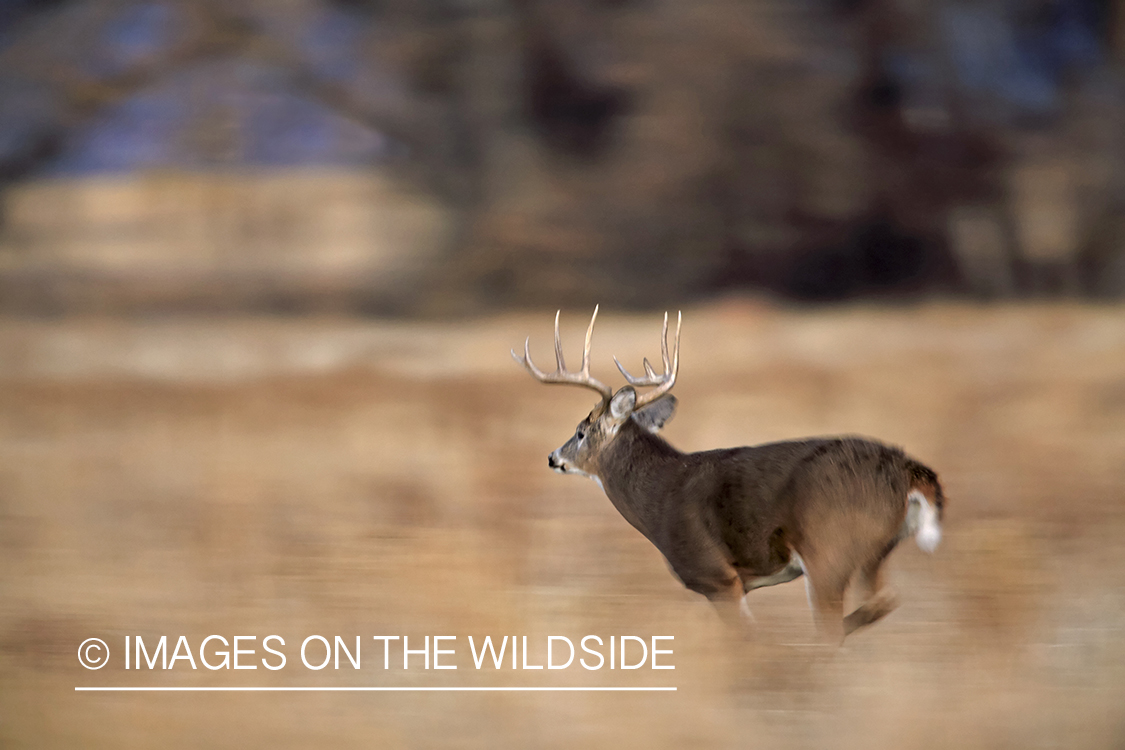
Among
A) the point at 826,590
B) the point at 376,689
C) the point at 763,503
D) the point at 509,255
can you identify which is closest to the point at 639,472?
the point at 763,503

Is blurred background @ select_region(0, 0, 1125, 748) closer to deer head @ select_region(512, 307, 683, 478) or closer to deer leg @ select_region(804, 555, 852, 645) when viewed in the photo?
deer head @ select_region(512, 307, 683, 478)

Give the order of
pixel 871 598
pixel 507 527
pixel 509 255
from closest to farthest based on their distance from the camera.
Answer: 1. pixel 871 598
2. pixel 507 527
3. pixel 509 255

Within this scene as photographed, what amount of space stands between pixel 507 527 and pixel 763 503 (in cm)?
217

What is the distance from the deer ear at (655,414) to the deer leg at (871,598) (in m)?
0.86

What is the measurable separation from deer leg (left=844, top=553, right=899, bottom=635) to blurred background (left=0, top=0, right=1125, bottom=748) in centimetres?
180

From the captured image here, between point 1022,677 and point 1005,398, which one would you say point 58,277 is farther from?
point 1022,677

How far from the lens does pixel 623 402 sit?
3.63 m

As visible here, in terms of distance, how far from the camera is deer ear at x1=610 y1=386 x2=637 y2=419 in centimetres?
361

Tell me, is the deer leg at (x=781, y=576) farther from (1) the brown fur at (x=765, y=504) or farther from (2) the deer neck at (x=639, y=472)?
(2) the deer neck at (x=639, y=472)

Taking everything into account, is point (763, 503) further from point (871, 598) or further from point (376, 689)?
point (376, 689)

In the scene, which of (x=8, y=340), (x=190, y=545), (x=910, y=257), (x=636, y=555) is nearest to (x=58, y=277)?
(x=8, y=340)

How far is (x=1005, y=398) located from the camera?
6.87 m

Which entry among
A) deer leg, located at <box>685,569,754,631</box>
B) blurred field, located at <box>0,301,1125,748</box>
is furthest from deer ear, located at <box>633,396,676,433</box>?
blurred field, located at <box>0,301,1125,748</box>

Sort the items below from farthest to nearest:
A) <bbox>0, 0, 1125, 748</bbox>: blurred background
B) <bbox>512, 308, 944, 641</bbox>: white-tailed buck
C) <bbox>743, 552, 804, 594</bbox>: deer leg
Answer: <bbox>0, 0, 1125, 748</bbox>: blurred background, <bbox>743, 552, 804, 594</bbox>: deer leg, <bbox>512, 308, 944, 641</bbox>: white-tailed buck
